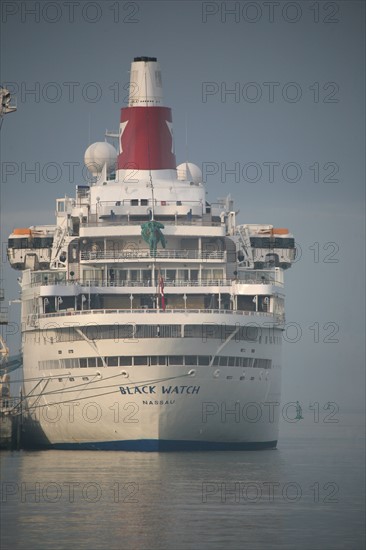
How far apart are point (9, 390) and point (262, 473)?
115 feet

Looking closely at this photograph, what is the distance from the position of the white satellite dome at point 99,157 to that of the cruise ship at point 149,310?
6.24 ft

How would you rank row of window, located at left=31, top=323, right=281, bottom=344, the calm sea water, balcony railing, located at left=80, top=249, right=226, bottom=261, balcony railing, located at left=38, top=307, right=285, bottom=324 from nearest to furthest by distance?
the calm sea water → row of window, located at left=31, top=323, right=281, bottom=344 → balcony railing, located at left=38, top=307, right=285, bottom=324 → balcony railing, located at left=80, top=249, right=226, bottom=261

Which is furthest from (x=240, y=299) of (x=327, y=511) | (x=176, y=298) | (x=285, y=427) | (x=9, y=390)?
(x=285, y=427)

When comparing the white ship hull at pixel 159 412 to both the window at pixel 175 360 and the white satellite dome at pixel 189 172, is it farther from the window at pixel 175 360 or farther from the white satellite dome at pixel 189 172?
the white satellite dome at pixel 189 172

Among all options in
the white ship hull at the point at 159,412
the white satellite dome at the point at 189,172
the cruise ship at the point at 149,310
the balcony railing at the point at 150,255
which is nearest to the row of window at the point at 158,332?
the cruise ship at the point at 149,310

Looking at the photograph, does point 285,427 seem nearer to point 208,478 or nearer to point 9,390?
point 9,390

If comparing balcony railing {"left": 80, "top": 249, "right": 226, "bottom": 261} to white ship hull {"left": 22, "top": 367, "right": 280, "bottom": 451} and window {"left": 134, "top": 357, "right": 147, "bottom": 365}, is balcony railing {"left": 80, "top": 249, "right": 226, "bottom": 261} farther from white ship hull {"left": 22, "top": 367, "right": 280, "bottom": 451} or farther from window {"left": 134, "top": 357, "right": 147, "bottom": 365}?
window {"left": 134, "top": 357, "right": 147, "bottom": 365}

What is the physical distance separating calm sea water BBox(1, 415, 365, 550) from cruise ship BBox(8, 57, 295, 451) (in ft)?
8.23

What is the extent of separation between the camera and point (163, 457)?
98.7 meters

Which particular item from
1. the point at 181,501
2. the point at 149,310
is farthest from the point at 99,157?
the point at 181,501

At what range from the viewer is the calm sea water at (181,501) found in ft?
221

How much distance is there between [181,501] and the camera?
77.4 metres

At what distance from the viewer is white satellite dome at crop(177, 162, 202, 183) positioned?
411ft

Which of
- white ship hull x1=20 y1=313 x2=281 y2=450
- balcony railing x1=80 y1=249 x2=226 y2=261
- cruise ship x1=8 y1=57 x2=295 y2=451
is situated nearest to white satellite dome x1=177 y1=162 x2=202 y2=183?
cruise ship x1=8 y1=57 x2=295 y2=451
